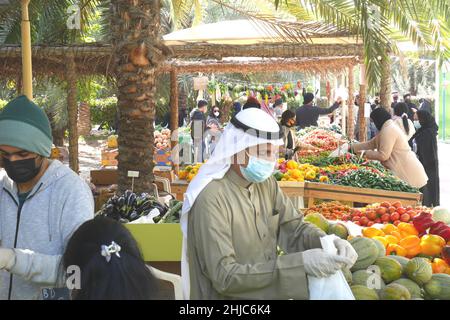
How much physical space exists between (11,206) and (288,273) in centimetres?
118

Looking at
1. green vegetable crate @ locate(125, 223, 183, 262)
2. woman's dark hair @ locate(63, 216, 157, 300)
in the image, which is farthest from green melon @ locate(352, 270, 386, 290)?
woman's dark hair @ locate(63, 216, 157, 300)

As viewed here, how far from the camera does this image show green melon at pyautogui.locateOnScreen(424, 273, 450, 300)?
4.13 meters

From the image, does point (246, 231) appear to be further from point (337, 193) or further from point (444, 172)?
point (444, 172)

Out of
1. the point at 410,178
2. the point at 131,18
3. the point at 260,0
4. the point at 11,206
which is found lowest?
the point at 410,178

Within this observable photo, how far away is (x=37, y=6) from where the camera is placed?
10.3 metres

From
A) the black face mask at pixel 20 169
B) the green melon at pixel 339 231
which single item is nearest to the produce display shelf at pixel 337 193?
the green melon at pixel 339 231

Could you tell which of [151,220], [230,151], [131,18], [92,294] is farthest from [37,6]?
[92,294]

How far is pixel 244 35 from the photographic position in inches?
421

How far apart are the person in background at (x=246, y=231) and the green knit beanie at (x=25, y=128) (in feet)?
2.22

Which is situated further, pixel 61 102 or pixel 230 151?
pixel 61 102

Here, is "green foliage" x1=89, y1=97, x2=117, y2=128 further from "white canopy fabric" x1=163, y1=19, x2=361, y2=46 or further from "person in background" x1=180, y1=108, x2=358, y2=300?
"person in background" x1=180, y1=108, x2=358, y2=300

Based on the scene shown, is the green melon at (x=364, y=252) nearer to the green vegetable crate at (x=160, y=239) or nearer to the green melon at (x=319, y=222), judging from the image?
the green melon at (x=319, y=222)

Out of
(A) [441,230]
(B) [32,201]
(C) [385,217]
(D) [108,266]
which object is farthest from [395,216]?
(D) [108,266]
